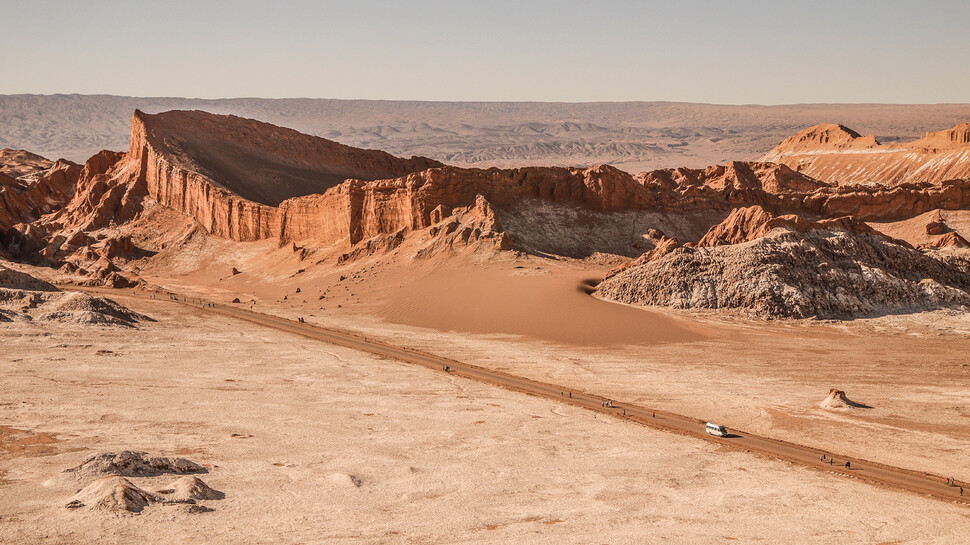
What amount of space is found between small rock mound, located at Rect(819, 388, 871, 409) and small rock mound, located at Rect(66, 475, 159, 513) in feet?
71.2

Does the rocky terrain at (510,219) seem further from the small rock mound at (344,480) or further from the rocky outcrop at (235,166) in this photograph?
the small rock mound at (344,480)

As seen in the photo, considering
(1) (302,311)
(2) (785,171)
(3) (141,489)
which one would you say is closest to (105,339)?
(1) (302,311)

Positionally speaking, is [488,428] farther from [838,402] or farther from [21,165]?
[21,165]

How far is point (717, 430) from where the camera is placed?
2728 cm

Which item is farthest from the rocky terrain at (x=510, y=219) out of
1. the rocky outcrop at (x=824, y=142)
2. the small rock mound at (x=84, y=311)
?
the rocky outcrop at (x=824, y=142)

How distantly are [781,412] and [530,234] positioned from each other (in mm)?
30773

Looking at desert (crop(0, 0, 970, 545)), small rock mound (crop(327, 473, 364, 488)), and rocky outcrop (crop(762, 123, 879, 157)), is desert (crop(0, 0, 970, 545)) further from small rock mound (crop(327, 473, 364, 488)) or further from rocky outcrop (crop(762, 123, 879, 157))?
rocky outcrop (crop(762, 123, 879, 157))

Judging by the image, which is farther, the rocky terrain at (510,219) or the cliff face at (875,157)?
the cliff face at (875,157)

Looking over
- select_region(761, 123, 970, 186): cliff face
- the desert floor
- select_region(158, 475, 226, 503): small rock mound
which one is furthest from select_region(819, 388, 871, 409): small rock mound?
select_region(761, 123, 970, 186): cliff face

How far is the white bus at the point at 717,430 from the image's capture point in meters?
27.2

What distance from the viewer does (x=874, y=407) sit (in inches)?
1217

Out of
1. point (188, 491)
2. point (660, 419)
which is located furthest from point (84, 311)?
point (660, 419)

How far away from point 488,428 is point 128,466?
1078 centimetres

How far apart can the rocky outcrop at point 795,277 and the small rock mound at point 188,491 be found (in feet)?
105
